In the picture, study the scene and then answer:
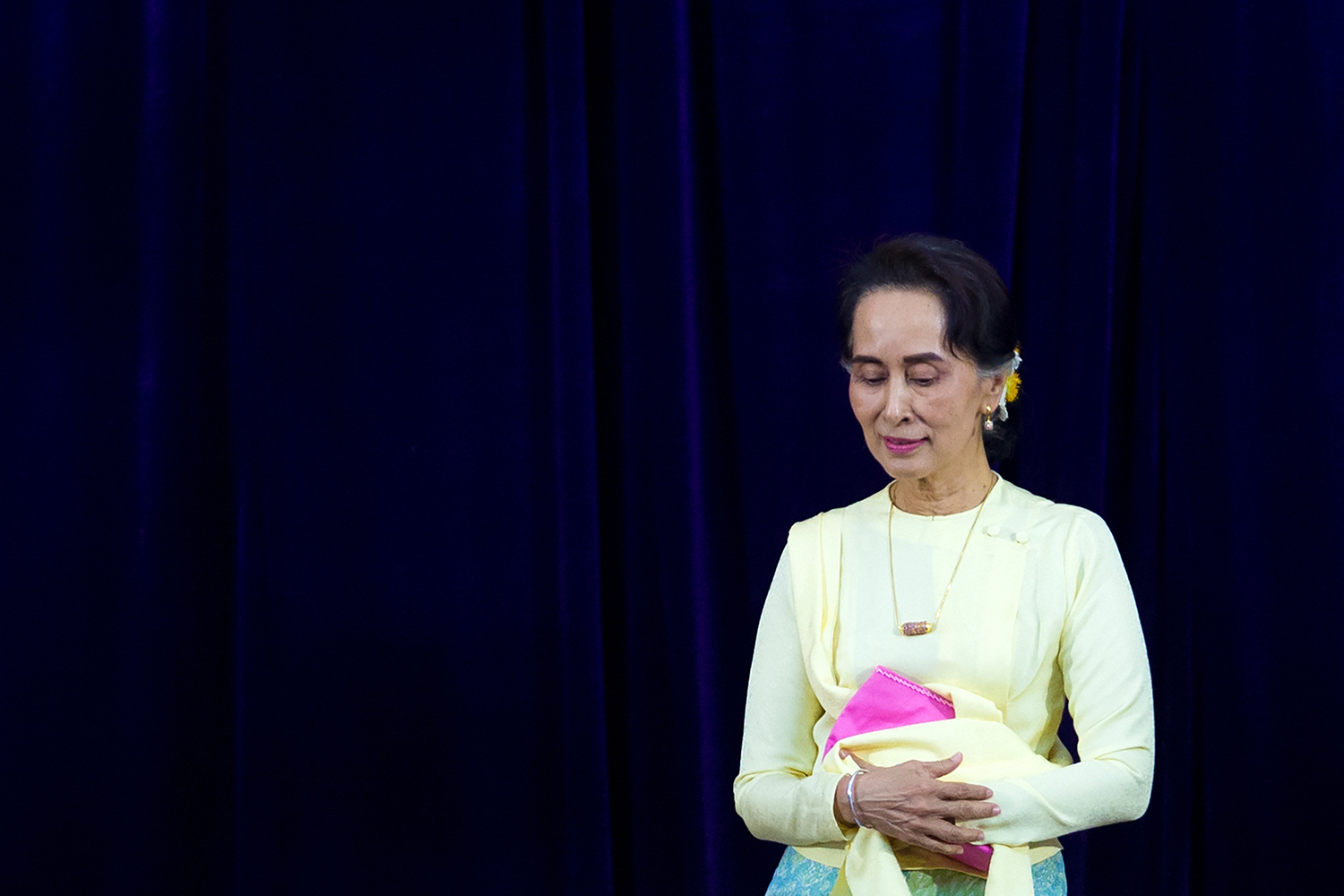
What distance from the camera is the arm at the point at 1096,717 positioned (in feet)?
4.73

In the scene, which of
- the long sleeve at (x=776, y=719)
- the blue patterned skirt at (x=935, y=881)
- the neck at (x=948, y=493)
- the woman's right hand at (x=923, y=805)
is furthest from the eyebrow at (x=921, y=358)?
the blue patterned skirt at (x=935, y=881)

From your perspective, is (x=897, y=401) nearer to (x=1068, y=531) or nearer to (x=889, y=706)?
(x=1068, y=531)

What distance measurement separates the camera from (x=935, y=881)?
156 centimetres

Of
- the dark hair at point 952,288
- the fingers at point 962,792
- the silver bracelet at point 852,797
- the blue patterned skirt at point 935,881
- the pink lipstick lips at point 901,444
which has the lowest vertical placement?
the blue patterned skirt at point 935,881

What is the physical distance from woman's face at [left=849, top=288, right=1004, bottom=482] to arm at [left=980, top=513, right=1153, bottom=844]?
7.7 inches

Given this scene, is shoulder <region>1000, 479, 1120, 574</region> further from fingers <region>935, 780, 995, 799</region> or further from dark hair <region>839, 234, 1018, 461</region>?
fingers <region>935, 780, 995, 799</region>

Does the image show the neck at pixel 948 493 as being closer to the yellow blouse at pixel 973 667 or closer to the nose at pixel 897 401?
the yellow blouse at pixel 973 667

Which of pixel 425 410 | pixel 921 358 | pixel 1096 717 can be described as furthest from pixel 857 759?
pixel 425 410

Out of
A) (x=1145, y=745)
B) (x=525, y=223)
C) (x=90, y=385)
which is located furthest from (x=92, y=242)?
(x=1145, y=745)

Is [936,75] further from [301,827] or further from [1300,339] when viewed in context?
[301,827]

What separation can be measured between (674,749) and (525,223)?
3.46 ft

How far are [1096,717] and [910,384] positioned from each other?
443 millimetres

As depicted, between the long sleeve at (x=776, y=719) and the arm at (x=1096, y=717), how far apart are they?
0.27 m

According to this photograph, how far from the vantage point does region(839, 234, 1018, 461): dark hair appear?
1579 millimetres
